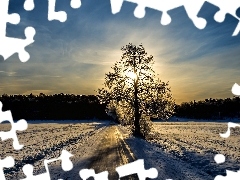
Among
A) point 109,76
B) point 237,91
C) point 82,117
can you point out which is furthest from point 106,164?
point 82,117

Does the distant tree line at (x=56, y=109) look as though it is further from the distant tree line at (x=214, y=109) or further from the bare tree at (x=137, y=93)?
the bare tree at (x=137, y=93)

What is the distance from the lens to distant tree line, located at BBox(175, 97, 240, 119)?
134 m

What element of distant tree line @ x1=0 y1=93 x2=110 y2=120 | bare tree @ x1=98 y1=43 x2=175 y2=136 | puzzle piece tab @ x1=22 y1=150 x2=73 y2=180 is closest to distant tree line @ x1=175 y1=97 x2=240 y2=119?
distant tree line @ x1=0 y1=93 x2=110 y2=120

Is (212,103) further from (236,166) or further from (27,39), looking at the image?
(27,39)

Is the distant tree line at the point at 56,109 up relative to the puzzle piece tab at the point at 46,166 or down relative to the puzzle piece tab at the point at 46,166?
up

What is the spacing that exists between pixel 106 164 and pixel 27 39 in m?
10.9

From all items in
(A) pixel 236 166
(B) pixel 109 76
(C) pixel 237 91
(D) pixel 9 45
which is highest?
(B) pixel 109 76

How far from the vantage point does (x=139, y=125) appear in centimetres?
3956

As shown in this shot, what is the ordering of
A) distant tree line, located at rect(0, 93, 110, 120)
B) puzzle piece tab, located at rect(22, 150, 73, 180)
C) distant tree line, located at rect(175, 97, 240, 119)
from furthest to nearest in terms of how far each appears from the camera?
distant tree line, located at rect(0, 93, 110, 120)
distant tree line, located at rect(175, 97, 240, 119)
puzzle piece tab, located at rect(22, 150, 73, 180)

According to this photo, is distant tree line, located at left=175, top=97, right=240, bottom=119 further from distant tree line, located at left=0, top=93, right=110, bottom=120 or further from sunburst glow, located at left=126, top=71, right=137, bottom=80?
sunburst glow, located at left=126, top=71, right=137, bottom=80

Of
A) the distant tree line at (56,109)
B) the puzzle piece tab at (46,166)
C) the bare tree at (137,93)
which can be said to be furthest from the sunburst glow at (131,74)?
the distant tree line at (56,109)

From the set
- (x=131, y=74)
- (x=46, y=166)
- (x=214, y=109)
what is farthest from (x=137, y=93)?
(x=214, y=109)

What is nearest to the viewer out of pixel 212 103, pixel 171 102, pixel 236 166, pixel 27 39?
pixel 27 39

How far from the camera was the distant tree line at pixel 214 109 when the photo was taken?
134 m
